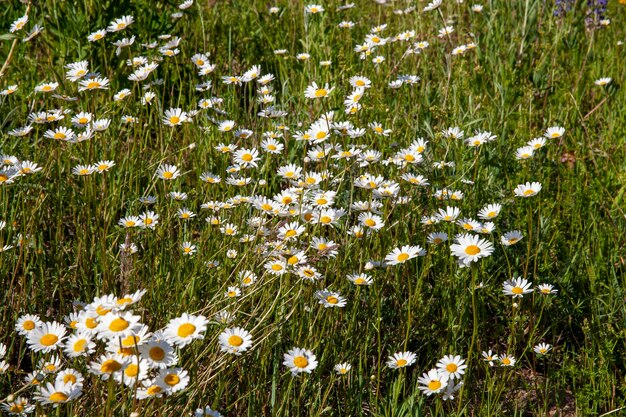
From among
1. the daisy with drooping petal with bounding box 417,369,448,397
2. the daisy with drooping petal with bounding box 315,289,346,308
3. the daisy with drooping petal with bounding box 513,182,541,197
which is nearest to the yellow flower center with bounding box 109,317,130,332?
the daisy with drooping petal with bounding box 315,289,346,308

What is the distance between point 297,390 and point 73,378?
0.76 m

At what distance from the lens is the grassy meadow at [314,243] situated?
2.02m

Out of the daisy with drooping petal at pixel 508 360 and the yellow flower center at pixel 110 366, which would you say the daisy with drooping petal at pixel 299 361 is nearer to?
the yellow flower center at pixel 110 366

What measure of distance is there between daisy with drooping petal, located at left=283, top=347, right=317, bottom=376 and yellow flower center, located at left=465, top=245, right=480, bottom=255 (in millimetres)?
619

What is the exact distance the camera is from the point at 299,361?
6.24 feet

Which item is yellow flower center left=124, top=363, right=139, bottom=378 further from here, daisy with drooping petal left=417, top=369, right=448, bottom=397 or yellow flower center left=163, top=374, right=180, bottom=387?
daisy with drooping petal left=417, top=369, right=448, bottom=397

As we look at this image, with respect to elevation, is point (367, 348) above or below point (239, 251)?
below

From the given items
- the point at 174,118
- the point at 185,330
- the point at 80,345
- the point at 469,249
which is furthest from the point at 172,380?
the point at 174,118

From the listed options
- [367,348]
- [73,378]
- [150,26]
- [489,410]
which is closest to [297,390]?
[367,348]

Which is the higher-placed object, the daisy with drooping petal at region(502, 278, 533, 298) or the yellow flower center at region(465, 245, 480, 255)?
the yellow flower center at region(465, 245, 480, 255)

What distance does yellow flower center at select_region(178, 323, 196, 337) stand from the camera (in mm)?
1617

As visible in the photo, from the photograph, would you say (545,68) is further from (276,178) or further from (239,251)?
(239,251)

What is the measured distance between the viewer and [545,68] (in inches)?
166

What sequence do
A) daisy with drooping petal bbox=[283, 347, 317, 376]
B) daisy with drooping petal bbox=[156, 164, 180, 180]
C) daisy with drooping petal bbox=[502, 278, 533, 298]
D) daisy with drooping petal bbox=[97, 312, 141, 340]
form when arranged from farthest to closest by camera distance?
daisy with drooping petal bbox=[156, 164, 180, 180], daisy with drooping petal bbox=[502, 278, 533, 298], daisy with drooping petal bbox=[283, 347, 317, 376], daisy with drooping petal bbox=[97, 312, 141, 340]
